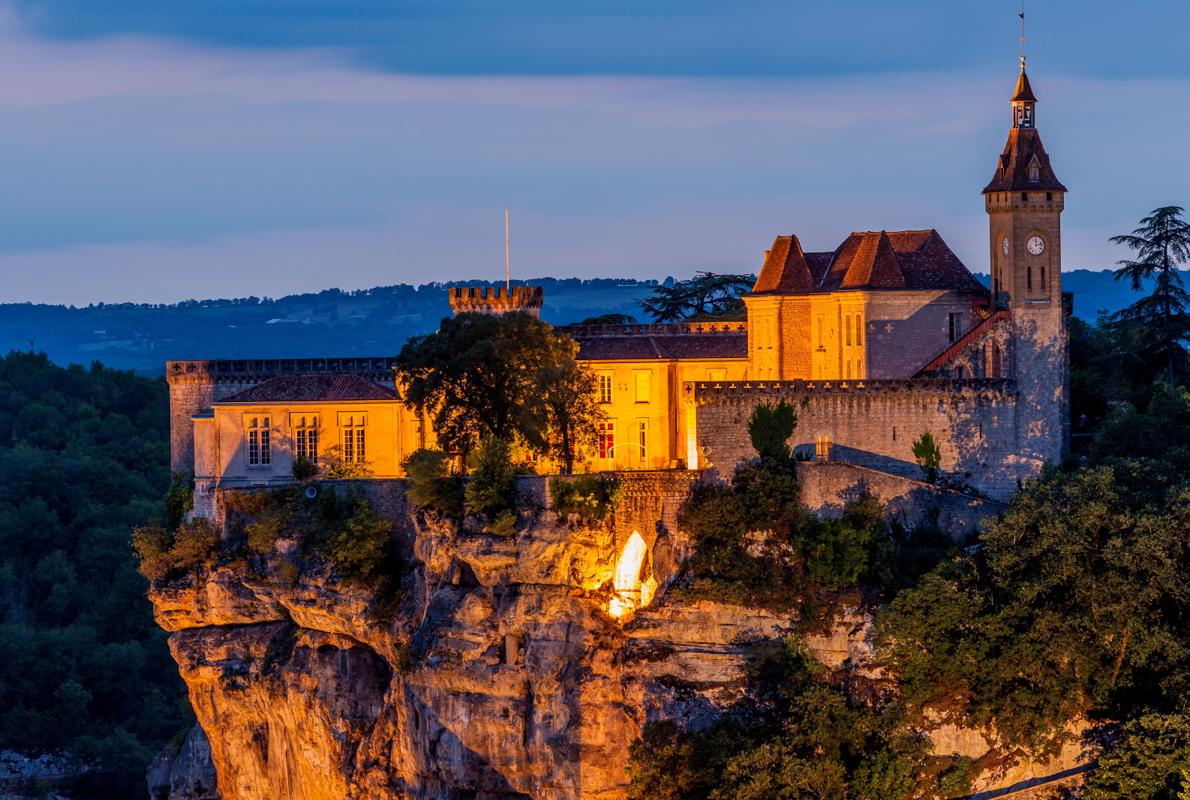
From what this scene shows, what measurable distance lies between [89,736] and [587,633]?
153 feet

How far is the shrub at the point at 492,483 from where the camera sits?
217ft

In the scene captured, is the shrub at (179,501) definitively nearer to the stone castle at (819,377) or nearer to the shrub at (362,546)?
the stone castle at (819,377)

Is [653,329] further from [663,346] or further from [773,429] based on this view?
[773,429]

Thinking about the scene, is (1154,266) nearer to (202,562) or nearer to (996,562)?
(996,562)

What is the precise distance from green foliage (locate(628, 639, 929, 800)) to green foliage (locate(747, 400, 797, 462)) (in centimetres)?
590

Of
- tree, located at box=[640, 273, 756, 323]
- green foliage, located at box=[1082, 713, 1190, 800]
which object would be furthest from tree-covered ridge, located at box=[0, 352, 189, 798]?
green foliage, located at box=[1082, 713, 1190, 800]

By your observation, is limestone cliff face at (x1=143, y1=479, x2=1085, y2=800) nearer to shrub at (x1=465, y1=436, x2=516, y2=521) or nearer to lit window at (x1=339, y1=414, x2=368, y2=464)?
shrub at (x1=465, y1=436, x2=516, y2=521)

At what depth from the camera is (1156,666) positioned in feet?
189

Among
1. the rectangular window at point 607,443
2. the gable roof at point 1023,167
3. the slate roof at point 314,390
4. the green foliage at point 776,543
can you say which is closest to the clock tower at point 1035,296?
→ the gable roof at point 1023,167

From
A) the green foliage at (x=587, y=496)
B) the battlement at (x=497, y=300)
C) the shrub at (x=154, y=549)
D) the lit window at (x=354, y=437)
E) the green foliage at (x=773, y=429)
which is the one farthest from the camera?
the battlement at (x=497, y=300)

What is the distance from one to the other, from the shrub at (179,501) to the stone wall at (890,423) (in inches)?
805

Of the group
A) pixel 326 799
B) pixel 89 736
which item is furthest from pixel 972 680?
pixel 89 736

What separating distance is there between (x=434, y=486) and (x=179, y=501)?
12997 mm

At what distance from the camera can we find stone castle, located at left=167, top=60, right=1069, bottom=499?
64.9m
